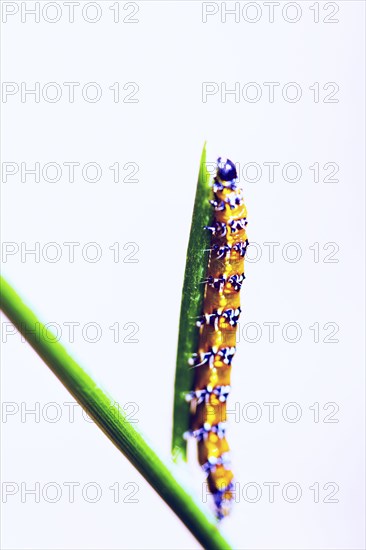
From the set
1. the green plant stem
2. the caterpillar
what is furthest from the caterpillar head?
the green plant stem

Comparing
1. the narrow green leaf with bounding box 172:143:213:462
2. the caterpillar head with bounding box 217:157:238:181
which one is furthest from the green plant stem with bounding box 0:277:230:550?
the caterpillar head with bounding box 217:157:238:181

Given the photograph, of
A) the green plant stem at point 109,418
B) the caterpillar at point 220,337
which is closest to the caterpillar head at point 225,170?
the caterpillar at point 220,337

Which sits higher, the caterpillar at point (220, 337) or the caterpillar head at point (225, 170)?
the caterpillar head at point (225, 170)

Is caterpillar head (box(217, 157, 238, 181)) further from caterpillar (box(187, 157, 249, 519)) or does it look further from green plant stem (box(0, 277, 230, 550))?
green plant stem (box(0, 277, 230, 550))

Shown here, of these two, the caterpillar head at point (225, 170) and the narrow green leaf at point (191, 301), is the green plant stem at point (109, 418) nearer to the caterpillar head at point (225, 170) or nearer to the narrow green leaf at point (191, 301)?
the narrow green leaf at point (191, 301)

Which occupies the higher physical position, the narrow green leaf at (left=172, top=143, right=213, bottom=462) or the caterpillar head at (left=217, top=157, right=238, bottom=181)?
the caterpillar head at (left=217, top=157, right=238, bottom=181)

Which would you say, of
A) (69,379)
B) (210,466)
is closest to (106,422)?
(69,379)
